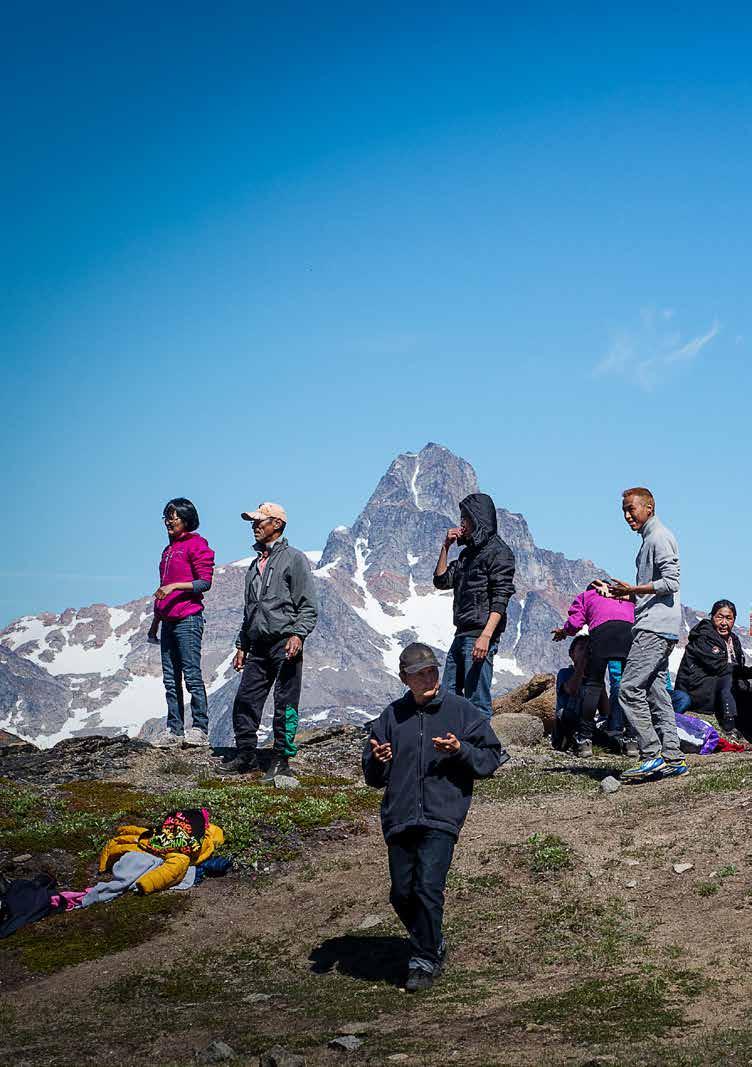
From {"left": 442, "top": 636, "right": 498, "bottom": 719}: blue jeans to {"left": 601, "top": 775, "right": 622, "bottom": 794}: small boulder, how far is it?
85.8 inches

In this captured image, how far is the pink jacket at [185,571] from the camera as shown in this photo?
16.8m

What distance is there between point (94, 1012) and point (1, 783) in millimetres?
7645

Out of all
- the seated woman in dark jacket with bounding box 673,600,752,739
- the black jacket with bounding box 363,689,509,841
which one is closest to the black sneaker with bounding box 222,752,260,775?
the black jacket with bounding box 363,689,509,841

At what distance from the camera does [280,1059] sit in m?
5.70

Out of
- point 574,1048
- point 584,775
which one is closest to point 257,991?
point 574,1048

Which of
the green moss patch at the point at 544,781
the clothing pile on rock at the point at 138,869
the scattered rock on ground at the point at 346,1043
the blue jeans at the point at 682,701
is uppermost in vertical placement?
the blue jeans at the point at 682,701

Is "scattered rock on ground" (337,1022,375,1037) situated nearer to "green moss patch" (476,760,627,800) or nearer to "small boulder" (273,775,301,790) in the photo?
"green moss patch" (476,760,627,800)

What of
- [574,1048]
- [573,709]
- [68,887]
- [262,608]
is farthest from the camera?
[573,709]

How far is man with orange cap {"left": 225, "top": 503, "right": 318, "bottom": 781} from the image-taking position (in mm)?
14211

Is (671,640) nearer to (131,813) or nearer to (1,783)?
(131,813)

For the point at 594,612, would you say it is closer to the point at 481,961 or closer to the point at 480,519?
the point at 480,519

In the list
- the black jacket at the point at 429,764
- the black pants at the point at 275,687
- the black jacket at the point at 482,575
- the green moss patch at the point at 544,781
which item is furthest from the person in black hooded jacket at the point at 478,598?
the black jacket at the point at 429,764

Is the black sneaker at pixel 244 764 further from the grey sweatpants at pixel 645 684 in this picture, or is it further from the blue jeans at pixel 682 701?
the blue jeans at pixel 682 701

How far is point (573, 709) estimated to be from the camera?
18.2 m
